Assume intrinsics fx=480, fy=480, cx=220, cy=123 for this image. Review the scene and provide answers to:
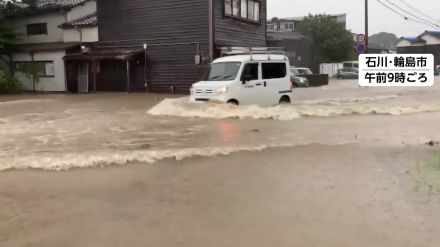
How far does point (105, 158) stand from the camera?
8750 mm

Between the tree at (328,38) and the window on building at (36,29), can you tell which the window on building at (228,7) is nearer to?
the window on building at (36,29)

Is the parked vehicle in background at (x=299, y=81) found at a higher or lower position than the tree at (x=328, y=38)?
lower

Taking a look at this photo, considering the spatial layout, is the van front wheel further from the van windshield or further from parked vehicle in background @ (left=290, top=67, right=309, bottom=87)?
parked vehicle in background @ (left=290, top=67, right=309, bottom=87)

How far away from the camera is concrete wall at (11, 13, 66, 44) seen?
28.1 metres

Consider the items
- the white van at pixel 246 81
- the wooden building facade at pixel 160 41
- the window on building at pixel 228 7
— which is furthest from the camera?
the window on building at pixel 228 7

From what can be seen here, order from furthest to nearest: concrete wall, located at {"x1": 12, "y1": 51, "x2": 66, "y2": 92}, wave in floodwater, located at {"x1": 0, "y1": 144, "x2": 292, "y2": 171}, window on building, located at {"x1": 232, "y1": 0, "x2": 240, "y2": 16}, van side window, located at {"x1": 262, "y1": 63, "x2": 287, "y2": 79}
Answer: concrete wall, located at {"x1": 12, "y1": 51, "x2": 66, "y2": 92} → window on building, located at {"x1": 232, "y1": 0, "x2": 240, "y2": 16} → van side window, located at {"x1": 262, "y1": 63, "x2": 287, "y2": 79} → wave in floodwater, located at {"x1": 0, "y1": 144, "x2": 292, "y2": 171}

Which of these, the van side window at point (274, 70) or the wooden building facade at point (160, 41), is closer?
the van side window at point (274, 70)

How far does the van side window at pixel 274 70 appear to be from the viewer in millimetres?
15642

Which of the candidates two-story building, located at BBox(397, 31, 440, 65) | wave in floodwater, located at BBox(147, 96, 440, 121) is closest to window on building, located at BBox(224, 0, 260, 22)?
wave in floodwater, located at BBox(147, 96, 440, 121)

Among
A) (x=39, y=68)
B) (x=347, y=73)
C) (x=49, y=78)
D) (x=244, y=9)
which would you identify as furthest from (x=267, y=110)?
(x=347, y=73)

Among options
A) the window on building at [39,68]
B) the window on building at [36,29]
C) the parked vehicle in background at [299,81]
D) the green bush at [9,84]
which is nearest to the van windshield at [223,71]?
the window on building at [39,68]

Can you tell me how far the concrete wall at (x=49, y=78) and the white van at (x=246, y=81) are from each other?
14219 millimetres

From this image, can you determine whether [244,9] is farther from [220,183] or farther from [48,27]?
[220,183]

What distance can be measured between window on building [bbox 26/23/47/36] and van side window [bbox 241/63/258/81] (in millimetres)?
18302
